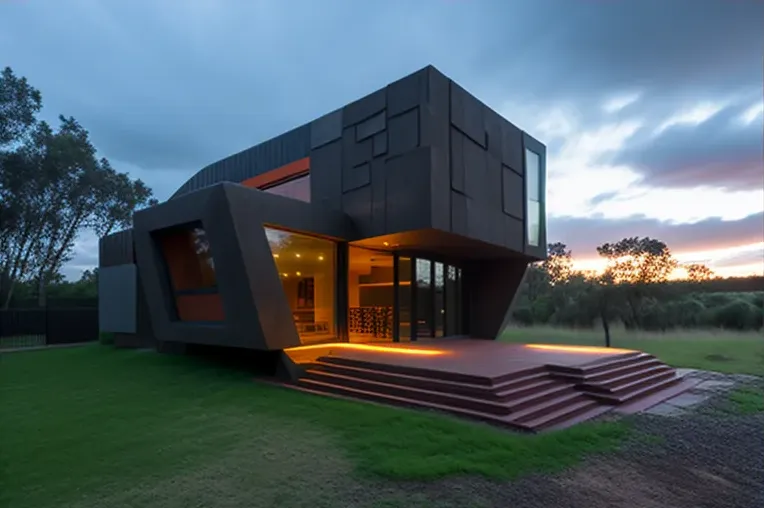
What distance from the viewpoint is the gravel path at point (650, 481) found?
376 cm

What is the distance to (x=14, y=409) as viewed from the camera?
735cm

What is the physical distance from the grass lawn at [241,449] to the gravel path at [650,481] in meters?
0.26

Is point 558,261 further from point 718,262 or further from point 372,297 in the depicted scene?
point 372,297

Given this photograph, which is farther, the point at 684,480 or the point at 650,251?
the point at 650,251

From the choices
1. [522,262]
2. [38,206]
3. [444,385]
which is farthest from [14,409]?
[38,206]

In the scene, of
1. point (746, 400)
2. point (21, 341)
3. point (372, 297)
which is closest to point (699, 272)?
point (746, 400)

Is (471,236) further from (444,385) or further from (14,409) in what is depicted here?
(14,409)

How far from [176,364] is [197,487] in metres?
8.76

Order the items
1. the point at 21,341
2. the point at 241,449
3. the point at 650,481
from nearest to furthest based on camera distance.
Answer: the point at 650,481 < the point at 241,449 < the point at 21,341

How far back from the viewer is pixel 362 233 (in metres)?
11.3

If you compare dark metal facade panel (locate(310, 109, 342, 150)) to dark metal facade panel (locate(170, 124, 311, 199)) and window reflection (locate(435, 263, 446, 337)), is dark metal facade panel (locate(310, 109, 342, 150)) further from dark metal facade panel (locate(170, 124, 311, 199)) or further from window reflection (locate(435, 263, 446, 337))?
window reflection (locate(435, 263, 446, 337))

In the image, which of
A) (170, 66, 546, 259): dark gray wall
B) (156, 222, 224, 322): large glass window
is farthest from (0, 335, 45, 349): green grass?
(170, 66, 546, 259): dark gray wall

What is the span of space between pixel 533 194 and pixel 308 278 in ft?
28.4

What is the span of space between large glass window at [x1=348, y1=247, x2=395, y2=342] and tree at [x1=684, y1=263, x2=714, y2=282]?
23.4 m
